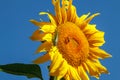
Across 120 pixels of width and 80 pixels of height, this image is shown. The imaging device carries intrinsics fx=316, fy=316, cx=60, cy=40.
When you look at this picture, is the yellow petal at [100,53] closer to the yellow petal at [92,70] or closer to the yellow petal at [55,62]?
the yellow petal at [92,70]

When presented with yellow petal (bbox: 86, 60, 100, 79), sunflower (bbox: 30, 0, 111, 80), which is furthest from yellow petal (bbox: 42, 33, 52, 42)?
yellow petal (bbox: 86, 60, 100, 79)

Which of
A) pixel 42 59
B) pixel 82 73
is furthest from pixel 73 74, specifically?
pixel 42 59

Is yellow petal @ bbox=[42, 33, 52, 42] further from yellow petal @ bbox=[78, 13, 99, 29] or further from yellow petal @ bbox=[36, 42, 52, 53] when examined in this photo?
yellow petal @ bbox=[78, 13, 99, 29]

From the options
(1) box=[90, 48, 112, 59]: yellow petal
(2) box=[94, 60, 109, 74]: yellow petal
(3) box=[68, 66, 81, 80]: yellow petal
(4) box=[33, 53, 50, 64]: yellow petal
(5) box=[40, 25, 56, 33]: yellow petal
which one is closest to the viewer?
(4) box=[33, 53, 50, 64]: yellow petal

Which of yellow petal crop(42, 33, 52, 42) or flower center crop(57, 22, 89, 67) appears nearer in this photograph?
yellow petal crop(42, 33, 52, 42)

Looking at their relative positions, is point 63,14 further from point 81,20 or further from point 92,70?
point 92,70

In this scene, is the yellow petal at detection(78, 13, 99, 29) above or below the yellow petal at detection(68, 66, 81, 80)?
above

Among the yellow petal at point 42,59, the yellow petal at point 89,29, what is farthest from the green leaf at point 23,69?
the yellow petal at point 89,29

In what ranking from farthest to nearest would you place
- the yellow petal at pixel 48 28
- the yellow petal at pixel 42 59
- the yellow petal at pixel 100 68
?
the yellow petal at pixel 100 68 < the yellow petal at pixel 48 28 < the yellow petal at pixel 42 59
